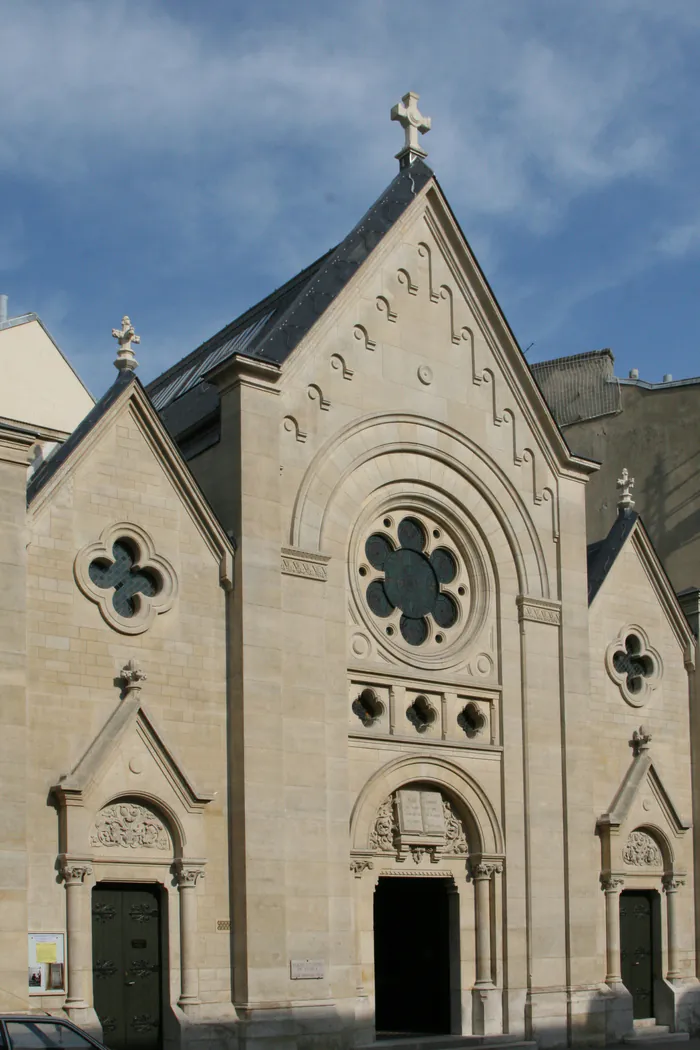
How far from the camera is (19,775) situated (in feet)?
68.3

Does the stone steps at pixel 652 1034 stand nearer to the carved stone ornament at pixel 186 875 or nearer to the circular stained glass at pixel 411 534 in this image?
the circular stained glass at pixel 411 534

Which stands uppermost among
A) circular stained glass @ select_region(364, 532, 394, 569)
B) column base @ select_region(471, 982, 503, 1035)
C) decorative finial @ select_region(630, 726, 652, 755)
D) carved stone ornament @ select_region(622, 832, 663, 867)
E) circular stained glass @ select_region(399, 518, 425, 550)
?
circular stained glass @ select_region(399, 518, 425, 550)

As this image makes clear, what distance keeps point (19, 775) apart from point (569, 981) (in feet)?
39.5

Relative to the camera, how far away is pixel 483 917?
26922mm

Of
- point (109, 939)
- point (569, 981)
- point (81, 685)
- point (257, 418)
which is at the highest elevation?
point (257, 418)

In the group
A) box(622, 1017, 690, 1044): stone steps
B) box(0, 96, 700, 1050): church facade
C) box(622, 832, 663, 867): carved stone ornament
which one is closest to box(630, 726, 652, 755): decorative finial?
box(0, 96, 700, 1050): church facade

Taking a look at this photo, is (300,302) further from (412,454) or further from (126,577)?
(126,577)

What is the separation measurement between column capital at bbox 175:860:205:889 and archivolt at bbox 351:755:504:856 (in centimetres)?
320

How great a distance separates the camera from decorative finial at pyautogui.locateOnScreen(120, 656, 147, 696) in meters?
22.7

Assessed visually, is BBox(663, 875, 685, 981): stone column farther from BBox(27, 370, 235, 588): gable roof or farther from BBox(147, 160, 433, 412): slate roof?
BBox(147, 160, 433, 412): slate roof

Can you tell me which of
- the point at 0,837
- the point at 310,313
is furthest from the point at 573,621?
the point at 0,837

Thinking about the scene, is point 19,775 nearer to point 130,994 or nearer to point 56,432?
point 130,994

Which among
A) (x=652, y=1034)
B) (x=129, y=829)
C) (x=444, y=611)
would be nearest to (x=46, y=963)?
(x=129, y=829)

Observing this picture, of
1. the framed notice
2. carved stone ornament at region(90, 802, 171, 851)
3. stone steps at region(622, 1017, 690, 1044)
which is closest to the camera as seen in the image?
the framed notice
